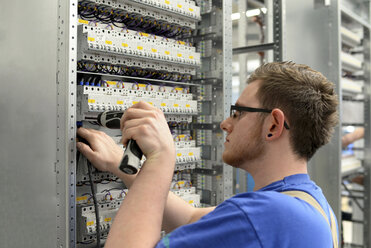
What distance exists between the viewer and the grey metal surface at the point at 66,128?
1.47m

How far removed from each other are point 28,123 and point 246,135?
3.04 ft

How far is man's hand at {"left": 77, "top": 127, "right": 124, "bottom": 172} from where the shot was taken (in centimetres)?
152

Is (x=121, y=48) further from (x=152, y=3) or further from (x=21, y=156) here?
(x=21, y=156)

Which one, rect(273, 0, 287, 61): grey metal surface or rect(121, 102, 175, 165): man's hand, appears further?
rect(273, 0, 287, 61): grey metal surface

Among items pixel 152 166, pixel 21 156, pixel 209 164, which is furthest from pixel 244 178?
pixel 152 166

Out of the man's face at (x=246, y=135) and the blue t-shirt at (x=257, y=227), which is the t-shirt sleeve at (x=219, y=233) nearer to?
the blue t-shirt at (x=257, y=227)

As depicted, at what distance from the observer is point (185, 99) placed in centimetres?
217

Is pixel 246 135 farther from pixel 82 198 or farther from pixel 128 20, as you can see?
pixel 128 20

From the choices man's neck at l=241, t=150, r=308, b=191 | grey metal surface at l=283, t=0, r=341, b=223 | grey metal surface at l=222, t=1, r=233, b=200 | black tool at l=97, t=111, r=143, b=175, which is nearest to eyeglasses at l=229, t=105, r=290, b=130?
man's neck at l=241, t=150, r=308, b=191

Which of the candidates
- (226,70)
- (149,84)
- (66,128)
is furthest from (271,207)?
(226,70)

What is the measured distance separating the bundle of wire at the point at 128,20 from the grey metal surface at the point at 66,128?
304mm

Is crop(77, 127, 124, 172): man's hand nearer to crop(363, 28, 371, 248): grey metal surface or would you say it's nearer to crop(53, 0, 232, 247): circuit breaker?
crop(53, 0, 232, 247): circuit breaker

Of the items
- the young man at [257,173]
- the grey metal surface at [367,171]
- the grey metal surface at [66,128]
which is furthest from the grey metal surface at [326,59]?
the grey metal surface at [66,128]

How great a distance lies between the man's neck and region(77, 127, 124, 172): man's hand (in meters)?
0.60
